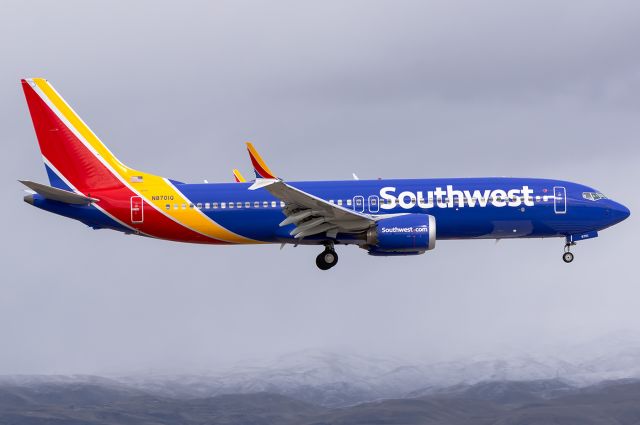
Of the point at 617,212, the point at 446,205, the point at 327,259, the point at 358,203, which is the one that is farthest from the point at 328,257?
the point at 617,212

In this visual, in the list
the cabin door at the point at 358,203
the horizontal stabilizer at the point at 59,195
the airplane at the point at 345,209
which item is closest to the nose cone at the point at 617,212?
→ the airplane at the point at 345,209

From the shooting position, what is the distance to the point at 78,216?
Answer: 8119cm

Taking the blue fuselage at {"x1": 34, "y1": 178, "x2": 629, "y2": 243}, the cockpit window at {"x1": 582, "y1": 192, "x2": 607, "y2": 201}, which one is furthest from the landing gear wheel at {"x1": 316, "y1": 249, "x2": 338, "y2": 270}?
the cockpit window at {"x1": 582, "y1": 192, "x2": 607, "y2": 201}

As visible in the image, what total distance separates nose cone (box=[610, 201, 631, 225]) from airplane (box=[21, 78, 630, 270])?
7cm

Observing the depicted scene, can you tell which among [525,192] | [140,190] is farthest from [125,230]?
[525,192]

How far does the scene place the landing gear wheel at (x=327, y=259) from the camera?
8031 centimetres

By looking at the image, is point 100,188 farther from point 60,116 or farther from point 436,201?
point 436,201

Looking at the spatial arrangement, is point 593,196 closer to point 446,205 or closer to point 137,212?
point 446,205

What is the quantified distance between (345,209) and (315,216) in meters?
2.66

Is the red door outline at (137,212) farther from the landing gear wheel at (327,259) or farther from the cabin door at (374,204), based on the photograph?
the cabin door at (374,204)

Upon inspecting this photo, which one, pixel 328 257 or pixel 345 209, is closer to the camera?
pixel 345 209

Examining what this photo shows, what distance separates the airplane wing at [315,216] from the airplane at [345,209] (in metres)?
0.07

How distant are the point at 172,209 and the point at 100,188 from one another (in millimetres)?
6050

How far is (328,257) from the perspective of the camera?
80250 mm
